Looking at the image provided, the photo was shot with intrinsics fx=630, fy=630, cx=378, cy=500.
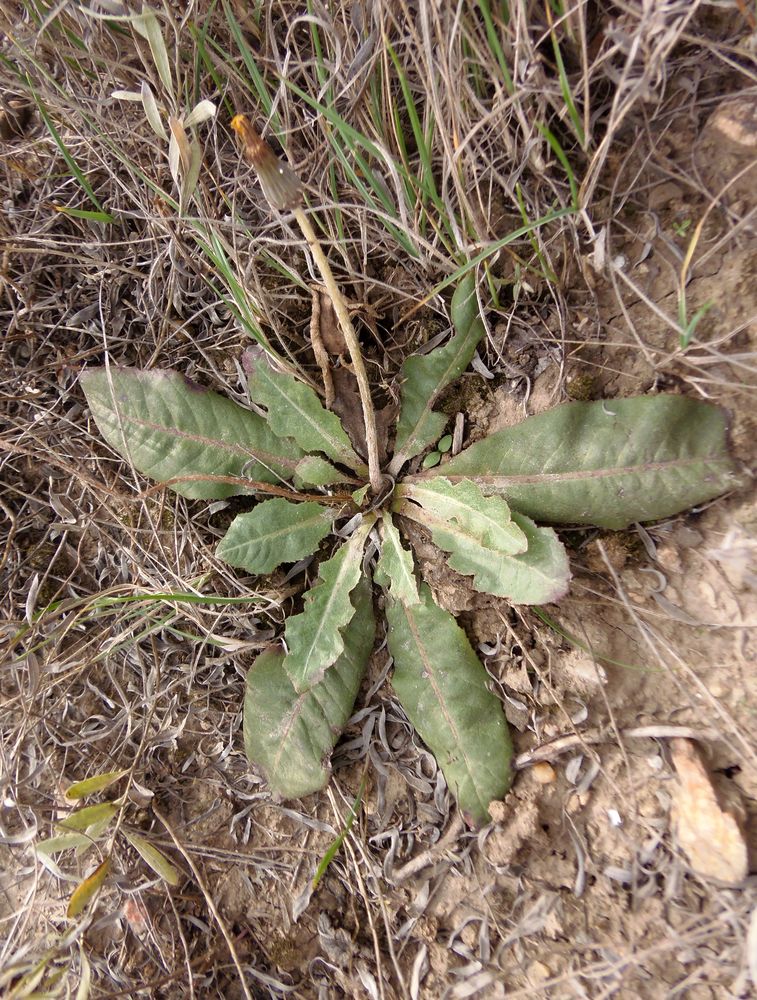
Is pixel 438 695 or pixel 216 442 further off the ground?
pixel 216 442

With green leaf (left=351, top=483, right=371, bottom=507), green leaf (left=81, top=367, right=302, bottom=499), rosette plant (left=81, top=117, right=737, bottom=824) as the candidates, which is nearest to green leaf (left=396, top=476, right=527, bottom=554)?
rosette plant (left=81, top=117, right=737, bottom=824)

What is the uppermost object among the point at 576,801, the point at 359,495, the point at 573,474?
the point at 573,474

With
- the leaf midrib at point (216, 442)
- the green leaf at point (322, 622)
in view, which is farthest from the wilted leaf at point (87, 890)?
the leaf midrib at point (216, 442)

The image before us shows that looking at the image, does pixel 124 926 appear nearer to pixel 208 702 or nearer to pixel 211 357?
pixel 208 702

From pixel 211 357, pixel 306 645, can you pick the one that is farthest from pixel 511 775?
pixel 211 357

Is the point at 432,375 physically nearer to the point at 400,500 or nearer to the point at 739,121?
the point at 400,500

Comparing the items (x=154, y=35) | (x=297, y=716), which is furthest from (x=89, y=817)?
(x=154, y=35)
